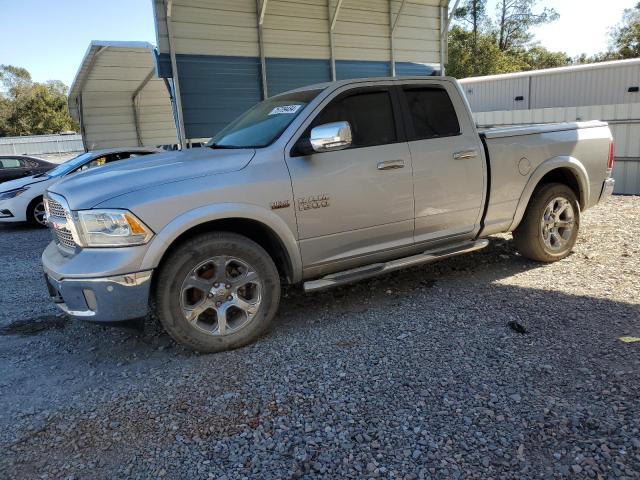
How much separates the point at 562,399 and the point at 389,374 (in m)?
1.05

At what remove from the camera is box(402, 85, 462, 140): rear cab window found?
4.54 meters

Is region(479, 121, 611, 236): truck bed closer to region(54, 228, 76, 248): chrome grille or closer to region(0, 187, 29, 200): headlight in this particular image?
region(54, 228, 76, 248): chrome grille

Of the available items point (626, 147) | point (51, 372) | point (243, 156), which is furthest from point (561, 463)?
point (626, 147)

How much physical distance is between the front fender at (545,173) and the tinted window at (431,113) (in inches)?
43.2

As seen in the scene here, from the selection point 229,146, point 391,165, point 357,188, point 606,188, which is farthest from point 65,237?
point 606,188

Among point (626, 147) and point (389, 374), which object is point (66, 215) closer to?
point (389, 374)

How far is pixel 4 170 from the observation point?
41.7 feet

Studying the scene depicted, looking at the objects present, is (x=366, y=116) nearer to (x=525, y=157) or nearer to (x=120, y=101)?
(x=525, y=157)

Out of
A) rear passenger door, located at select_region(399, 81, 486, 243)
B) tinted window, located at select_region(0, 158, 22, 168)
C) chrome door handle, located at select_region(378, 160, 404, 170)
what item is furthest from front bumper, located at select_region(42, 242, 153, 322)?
tinted window, located at select_region(0, 158, 22, 168)

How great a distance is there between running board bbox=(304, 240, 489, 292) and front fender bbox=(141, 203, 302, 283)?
225 millimetres

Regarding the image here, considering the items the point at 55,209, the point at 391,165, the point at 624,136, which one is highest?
the point at 391,165

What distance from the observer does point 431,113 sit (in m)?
4.67

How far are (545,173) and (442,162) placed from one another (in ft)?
4.82

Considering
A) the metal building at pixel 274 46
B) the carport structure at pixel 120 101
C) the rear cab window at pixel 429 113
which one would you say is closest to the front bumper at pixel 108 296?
the rear cab window at pixel 429 113
